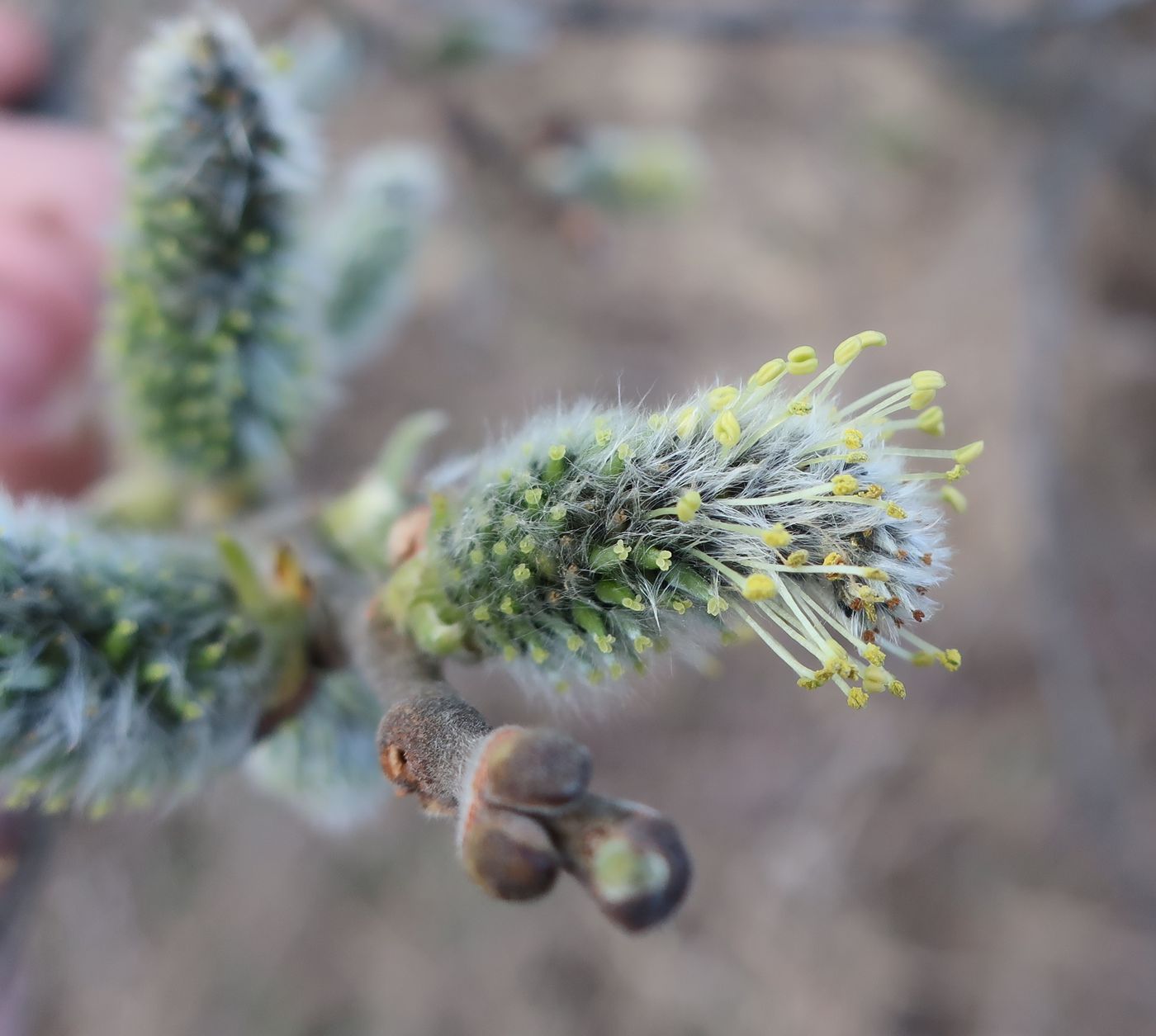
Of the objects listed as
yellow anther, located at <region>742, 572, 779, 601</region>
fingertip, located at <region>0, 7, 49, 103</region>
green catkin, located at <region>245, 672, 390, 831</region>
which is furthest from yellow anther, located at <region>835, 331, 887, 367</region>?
fingertip, located at <region>0, 7, 49, 103</region>

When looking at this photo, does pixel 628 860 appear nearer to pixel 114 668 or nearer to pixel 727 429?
pixel 727 429

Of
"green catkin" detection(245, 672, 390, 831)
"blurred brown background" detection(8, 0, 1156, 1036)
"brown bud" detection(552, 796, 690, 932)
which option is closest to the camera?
"brown bud" detection(552, 796, 690, 932)

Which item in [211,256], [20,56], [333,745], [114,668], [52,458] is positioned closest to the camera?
[114,668]

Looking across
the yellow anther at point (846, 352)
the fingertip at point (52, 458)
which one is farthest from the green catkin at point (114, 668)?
the fingertip at point (52, 458)

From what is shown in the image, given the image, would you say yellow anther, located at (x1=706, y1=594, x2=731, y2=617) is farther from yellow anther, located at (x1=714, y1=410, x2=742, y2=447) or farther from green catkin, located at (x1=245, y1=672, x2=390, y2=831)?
green catkin, located at (x1=245, y1=672, x2=390, y2=831)

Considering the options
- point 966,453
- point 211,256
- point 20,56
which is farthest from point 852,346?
point 20,56

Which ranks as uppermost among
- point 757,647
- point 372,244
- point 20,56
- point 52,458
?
point 20,56

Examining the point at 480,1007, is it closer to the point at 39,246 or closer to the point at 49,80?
the point at 39,246
